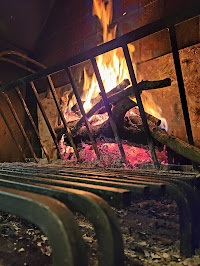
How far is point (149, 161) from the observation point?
8.02 ft

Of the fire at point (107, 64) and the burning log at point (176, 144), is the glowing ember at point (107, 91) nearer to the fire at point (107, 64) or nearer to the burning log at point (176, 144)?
the fire at point (107, 64)

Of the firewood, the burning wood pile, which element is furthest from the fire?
the firewood

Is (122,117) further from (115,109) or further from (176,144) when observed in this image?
(176,144)

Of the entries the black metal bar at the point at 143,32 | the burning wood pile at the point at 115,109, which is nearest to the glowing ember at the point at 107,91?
the burning wood pile at the point at 115,109

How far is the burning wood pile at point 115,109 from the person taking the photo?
6.36ft

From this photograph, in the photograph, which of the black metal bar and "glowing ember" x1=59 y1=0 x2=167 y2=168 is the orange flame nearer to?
"glowing ember" x1=59 y1=0 x2=167 y2=168

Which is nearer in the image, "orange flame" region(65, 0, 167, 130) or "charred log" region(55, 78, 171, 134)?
"charred log" region(55, 78, 171, 134)

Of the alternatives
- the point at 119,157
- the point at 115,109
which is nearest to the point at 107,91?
the point at 115,109

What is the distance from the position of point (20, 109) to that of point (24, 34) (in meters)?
1.32

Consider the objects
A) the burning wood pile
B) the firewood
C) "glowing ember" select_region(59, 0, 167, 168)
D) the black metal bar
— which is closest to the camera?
the black metal bar

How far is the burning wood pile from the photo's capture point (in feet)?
6.36

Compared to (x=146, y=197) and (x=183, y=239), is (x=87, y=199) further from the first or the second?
(x=183, y=239)

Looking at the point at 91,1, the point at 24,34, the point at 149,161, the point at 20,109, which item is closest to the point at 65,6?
the point at 91,1

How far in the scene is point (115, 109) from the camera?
2227 millimetres
